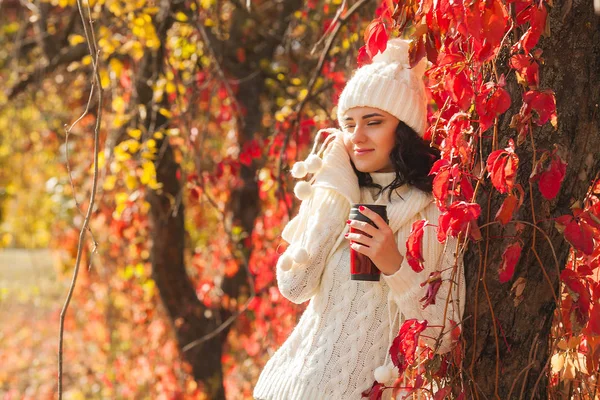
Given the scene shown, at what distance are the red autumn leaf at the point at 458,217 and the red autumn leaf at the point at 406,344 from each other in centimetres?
24

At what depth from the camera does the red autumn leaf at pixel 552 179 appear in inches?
65.2

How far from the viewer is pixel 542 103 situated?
1635 millimetres

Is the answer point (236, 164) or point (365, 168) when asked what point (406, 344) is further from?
point (236, 164)

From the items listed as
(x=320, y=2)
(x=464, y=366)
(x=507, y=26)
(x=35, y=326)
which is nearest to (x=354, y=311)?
(x=464, y=366)

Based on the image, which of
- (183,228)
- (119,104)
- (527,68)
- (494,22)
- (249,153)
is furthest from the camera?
(183,228)

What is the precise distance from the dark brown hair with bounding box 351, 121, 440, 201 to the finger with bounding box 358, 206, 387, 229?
0.60 feet

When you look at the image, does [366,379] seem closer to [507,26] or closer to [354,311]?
[354,311]

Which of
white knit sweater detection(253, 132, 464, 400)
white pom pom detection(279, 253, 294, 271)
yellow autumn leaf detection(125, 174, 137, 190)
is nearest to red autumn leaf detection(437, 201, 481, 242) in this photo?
white knit sweater detection(253, 132, 464, 400)

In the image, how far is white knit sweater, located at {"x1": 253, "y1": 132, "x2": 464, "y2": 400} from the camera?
6.72ft

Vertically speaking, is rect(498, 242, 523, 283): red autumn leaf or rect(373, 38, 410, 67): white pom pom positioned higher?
rect(373, 38, 410, 67): white pom pom

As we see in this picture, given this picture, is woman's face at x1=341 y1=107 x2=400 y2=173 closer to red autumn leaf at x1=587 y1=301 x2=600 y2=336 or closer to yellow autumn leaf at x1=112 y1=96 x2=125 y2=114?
red autumn leaf at x1=587 y1=301 x2=600 y2=336

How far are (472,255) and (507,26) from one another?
1.70 feet

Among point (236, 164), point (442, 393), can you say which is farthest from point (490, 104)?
point (236, 164)

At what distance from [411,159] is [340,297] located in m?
0.41
